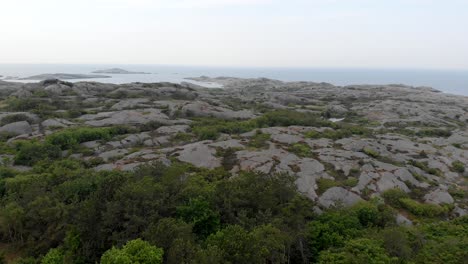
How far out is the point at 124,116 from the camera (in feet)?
146

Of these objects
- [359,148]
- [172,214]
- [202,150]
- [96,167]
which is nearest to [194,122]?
[202,150]

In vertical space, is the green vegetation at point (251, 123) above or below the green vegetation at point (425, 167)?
above

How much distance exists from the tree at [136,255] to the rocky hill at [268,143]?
42.3 feet

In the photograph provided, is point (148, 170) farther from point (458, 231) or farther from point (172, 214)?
point (458, 231)

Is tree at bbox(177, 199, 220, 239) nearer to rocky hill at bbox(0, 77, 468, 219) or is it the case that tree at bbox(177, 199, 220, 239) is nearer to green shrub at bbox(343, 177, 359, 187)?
rocky hill at bbox(0, 77, 468, 219)

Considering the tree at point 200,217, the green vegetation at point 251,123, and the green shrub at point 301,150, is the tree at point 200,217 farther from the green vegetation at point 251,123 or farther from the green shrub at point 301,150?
the green vegetation at point 251,123

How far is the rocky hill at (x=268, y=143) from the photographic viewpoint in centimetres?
2719

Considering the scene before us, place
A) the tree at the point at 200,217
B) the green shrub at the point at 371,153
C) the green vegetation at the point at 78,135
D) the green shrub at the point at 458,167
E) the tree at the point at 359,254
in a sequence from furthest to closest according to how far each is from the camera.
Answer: the green vegetation at the point at 78,135
the green shrub at the point at 371,153
the green shrub at the point at 458,167
the tree at the point at 200,217
the tree at the point at 359,254

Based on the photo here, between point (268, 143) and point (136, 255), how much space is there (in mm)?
22545

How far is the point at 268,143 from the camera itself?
114 ft

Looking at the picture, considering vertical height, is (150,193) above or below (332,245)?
above

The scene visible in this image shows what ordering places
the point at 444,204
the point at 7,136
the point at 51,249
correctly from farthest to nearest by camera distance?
the point at 7,136 → the point at 444,204 → the point at 51,249

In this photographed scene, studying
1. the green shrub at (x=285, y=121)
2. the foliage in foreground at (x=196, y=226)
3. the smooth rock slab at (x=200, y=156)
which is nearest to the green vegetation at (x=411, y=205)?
the foliage in foreground at (x=196, y=226)

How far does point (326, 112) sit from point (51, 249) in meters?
52.3
